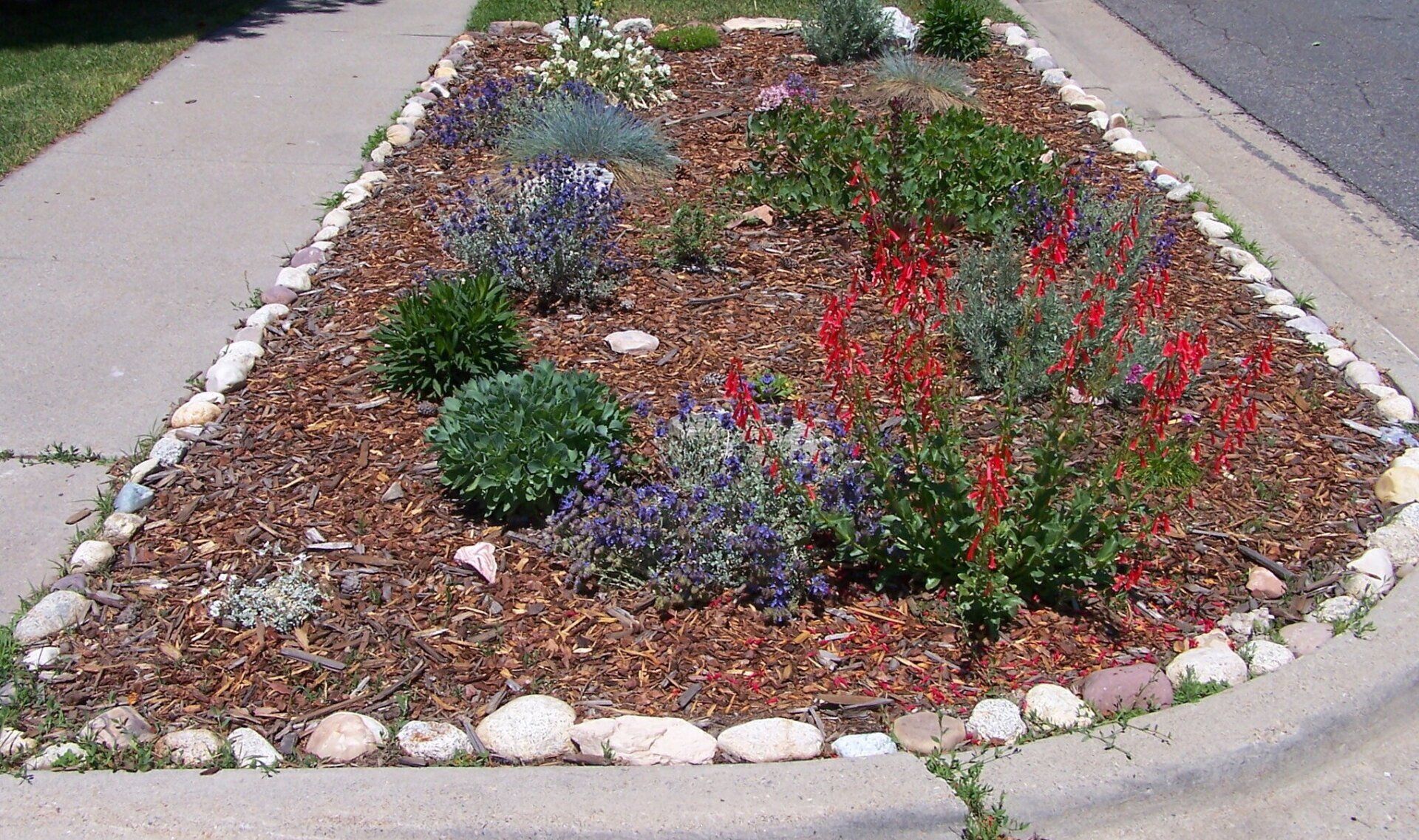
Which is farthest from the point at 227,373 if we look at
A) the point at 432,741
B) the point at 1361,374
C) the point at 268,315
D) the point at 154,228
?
the point at 1361,374

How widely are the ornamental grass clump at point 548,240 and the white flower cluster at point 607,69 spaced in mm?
2007

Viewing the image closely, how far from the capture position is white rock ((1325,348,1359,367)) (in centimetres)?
487

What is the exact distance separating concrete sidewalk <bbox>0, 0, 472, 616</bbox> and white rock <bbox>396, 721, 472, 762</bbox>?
4.61 feet

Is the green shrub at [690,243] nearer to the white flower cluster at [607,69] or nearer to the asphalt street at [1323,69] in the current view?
the white flower cluster at [607,69]

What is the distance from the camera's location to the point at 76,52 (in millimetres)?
9031

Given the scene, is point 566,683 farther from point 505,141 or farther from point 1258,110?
point 1258,110

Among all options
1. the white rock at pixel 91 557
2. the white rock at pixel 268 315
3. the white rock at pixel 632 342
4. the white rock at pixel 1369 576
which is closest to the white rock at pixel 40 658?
the white rock at pixel 91 557

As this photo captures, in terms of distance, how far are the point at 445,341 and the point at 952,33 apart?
5.89 m

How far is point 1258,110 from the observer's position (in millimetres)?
8250

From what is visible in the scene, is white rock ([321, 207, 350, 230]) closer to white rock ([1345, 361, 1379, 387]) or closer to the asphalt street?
white rock ([1345, 361, 1379, 387])

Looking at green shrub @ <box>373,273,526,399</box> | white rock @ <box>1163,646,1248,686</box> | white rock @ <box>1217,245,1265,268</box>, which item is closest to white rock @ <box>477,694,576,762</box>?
white rock @ <box>1163,646,1248,686</box>

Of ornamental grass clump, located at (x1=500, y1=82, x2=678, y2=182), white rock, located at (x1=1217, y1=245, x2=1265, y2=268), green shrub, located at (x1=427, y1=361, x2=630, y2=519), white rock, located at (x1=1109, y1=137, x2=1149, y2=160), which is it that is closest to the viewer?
green shrub, located at (x1=427, y1=361, x2=630, y2=519)

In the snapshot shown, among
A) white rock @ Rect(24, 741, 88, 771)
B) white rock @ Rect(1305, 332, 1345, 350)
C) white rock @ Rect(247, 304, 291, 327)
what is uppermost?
white rock @ Rect(247, 304, 291, 327)

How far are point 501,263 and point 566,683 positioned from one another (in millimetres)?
2504
